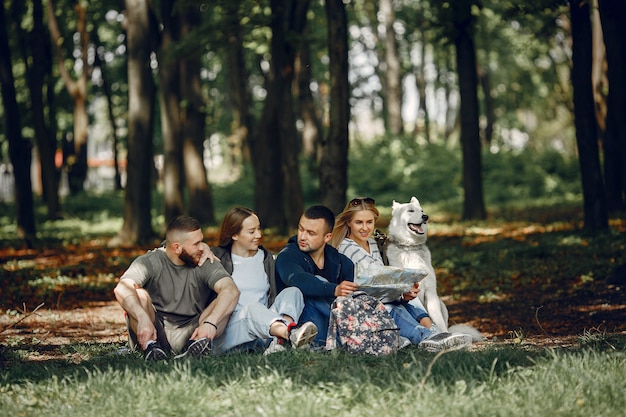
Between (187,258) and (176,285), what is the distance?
300 millimetres

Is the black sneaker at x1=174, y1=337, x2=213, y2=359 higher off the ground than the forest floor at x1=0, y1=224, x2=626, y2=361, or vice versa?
the black sneaker at x1=174, y1=337, x2=213, y2=359

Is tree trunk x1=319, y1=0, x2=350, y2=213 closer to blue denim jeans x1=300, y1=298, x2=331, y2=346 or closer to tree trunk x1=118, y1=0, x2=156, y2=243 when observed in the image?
blue denim jeans x1=300, y1=298, x2=331, y2=346

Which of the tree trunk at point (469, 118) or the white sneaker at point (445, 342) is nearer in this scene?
the white sneaker at point (445, 342)

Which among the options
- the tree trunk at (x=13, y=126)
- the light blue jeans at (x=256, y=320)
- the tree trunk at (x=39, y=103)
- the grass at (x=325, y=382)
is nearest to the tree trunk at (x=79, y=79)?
the tree trunk at (x=39, y=103)

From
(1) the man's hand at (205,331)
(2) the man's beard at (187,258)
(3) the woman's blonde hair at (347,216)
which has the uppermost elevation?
(3) the woman's blonde hair at (347,216)

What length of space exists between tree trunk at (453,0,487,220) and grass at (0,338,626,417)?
15.8 metres

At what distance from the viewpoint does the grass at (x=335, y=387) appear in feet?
17.9

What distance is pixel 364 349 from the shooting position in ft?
24.3

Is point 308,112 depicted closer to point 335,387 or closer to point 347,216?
point 347,216

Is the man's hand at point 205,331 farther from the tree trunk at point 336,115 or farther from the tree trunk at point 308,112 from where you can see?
the tree trunk at point 308,112

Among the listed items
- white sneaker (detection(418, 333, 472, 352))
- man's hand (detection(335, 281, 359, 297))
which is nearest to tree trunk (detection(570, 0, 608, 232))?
white sneaker (detection(418, 333, 472, 352))

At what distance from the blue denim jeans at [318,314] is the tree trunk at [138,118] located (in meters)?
13.2

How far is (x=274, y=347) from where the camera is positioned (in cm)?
749

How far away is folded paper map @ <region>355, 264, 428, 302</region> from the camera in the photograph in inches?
299
